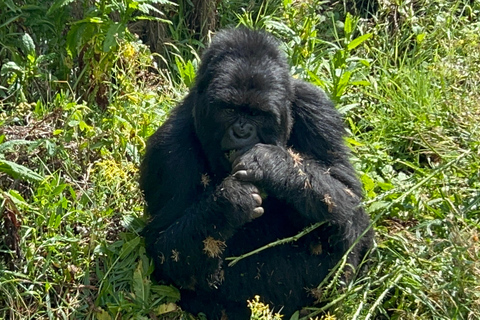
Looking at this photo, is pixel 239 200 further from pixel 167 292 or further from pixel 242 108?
pixel 167 292

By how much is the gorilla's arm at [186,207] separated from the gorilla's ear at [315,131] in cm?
52

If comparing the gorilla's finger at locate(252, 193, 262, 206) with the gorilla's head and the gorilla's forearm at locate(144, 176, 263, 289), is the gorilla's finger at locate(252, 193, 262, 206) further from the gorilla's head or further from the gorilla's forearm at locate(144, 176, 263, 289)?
the gorilla's head

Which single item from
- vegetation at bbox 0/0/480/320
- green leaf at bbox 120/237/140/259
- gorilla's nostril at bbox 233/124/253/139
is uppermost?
gorilla's nostril at bbox 233/124/253/139

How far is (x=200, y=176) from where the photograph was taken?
5.23m

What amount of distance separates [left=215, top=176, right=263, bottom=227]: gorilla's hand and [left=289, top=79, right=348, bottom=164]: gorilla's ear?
52 cm

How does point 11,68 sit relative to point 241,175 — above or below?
below

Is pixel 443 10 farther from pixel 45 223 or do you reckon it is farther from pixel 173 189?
pixel 45 223

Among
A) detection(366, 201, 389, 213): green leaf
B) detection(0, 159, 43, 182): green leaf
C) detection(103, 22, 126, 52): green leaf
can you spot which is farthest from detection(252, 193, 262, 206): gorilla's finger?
detection(103, 22, 126, 52): green leaf

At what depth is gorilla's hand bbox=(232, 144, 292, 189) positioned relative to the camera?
15.9 feet

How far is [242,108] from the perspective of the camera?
491 cm

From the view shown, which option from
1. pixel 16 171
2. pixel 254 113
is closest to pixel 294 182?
pixel 254 113

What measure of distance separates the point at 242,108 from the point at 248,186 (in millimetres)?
434

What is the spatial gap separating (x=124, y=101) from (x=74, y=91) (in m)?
0.41

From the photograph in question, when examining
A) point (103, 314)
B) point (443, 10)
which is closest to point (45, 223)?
point (103, 314)
